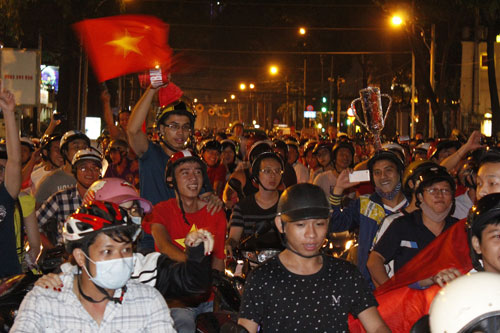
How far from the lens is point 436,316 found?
11.9 feet

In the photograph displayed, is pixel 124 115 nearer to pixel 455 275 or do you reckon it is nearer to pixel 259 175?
pixel 259 175

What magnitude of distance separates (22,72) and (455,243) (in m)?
11.6

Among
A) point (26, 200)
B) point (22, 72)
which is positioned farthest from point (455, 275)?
point (22, 72)

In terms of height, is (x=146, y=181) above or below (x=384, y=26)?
below

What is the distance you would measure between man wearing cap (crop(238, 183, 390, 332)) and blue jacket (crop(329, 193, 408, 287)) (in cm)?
269

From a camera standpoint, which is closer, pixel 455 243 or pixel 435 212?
pixel 455 243

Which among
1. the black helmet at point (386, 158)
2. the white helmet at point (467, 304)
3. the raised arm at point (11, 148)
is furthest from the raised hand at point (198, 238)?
the black helmet at point (386, 158)

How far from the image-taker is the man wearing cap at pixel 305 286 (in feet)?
15.5

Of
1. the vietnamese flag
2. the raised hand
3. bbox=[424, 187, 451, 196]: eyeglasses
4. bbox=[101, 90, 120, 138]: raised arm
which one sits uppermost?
the vietnamese flag

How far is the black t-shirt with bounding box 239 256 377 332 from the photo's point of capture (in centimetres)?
471

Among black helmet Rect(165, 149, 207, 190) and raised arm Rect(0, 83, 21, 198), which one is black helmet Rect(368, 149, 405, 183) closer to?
black helmet Rect(165, 149, 207, 190)

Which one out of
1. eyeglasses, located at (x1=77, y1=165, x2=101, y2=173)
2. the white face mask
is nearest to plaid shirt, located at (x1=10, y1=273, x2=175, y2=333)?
the white face mask

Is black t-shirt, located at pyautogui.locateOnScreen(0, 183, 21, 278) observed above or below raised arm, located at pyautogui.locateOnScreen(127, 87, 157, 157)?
below

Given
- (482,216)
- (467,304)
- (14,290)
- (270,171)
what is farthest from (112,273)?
(270,171)
